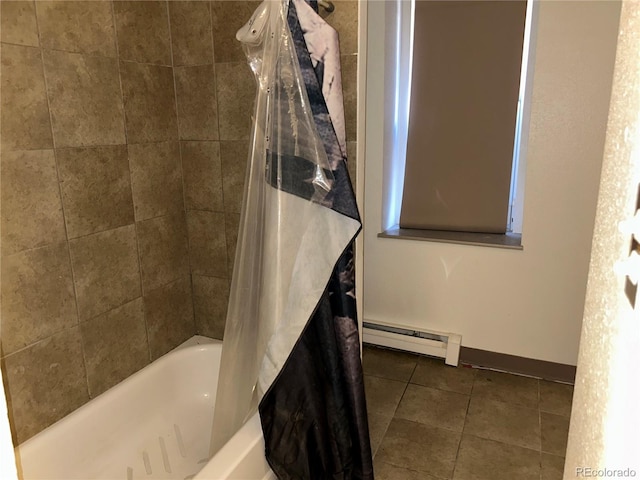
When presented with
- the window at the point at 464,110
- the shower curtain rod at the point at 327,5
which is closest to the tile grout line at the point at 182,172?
the shower curtain rod at the point at 327,5

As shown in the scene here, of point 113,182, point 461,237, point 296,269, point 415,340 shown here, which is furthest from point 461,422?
point 113,182

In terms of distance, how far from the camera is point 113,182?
1619 millimetres

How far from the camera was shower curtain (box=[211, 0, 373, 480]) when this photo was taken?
1.34m

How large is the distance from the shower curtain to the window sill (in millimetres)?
1129

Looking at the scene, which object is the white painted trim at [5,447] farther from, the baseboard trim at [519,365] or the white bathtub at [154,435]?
the baseboard trim at [519,365]

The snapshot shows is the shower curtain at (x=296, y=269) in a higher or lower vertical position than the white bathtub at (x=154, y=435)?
higher

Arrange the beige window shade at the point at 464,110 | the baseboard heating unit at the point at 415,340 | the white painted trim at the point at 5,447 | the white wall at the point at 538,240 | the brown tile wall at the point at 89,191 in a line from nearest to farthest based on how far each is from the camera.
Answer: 1. the white painted trim at the point at 5,447
2. the brown tile wall at the point at 89,191
3. the white wall at the point at 538,240
4. the beige window shade at the point at 464,110
5. the baseboard heating unit at the point at 415,340

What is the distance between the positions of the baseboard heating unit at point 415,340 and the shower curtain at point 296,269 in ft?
3.57

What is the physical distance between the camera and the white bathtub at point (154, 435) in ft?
4.63

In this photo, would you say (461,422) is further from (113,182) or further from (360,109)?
(113,182)

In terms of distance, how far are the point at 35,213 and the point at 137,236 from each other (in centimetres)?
41

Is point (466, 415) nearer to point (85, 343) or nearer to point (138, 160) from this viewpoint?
point (85, 343)

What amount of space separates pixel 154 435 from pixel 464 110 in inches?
84.6

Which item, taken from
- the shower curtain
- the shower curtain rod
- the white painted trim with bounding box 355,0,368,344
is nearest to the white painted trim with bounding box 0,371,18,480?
the shower curtain
